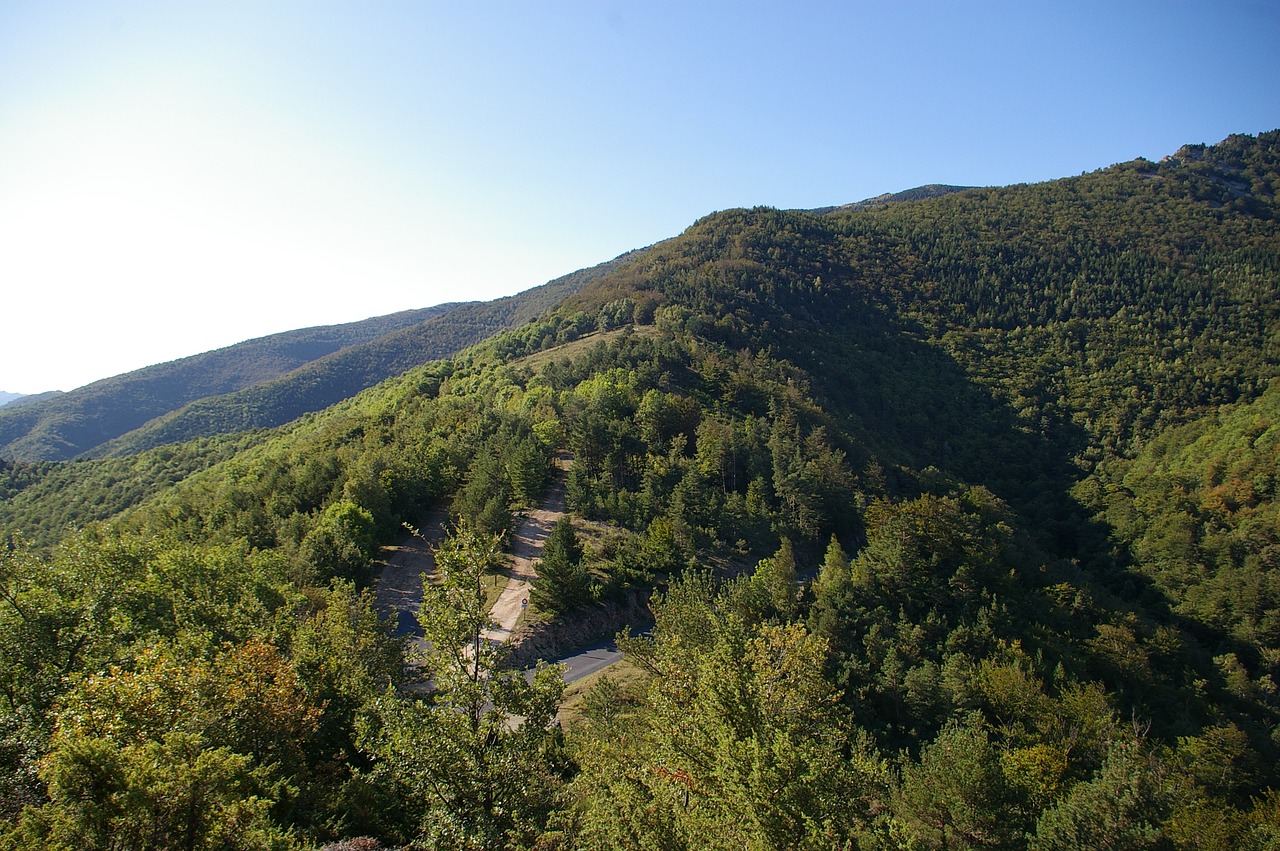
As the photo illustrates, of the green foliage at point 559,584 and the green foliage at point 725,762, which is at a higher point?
the green foliage at point 725,762

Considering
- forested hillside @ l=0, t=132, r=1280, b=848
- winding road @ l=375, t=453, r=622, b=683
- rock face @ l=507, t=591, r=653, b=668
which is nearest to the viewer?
forested hillside @ l=0, t=132, r=1280, b=848

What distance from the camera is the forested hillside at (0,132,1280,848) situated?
12461 millimetres

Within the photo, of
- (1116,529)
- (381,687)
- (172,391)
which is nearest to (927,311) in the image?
(1116,529)

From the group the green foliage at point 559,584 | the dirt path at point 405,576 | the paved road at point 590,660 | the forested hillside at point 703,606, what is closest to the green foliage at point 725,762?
the forested hillside at point 703,606

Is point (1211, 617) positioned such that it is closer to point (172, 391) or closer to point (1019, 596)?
point (1019, 596)

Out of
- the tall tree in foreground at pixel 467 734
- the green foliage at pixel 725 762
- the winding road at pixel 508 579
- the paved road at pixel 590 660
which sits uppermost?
the tall tree in foreground at pixel 467 734

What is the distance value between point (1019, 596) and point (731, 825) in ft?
136

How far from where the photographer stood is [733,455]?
58.2 meters

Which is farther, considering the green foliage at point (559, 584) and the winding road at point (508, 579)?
the green foliage at point (559, 584)

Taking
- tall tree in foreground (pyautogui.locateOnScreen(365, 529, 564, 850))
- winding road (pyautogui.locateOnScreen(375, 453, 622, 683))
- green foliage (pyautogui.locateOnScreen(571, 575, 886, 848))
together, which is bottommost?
winding road (pyautogui.locateOnScreen(375, 453, 622, 683))

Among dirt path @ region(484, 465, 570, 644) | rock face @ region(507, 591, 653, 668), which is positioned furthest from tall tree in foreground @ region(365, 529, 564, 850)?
rock face @ region(507, 591, 653, 668)

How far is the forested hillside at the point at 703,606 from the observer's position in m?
12.5

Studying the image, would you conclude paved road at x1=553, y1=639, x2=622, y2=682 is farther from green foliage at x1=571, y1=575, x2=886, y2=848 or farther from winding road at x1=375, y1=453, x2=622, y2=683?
green foliage at x1=571, y1=575, x2=886, y2=848

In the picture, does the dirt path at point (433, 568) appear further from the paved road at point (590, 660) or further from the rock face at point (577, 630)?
the paved road at point (590, 660)
